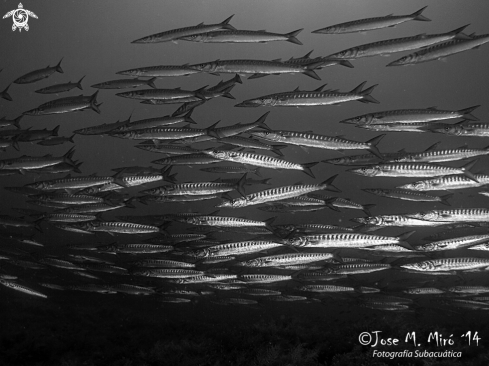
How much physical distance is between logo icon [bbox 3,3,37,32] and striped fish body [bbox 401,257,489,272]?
1599 cm

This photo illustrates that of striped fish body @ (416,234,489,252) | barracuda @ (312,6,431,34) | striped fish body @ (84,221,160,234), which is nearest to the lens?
barracuda @ (312,6,431,34)

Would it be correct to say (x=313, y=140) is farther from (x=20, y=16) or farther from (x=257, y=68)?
(x=20, y=16)

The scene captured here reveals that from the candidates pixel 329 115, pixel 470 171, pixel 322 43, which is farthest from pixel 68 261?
pixel 329 115

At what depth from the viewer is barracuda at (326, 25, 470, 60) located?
15.2 ft

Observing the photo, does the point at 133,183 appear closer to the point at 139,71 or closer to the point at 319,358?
the point at 139,71

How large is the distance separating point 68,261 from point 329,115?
53.0 feet

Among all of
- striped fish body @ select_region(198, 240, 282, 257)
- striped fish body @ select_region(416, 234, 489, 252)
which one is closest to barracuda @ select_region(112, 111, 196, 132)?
striped fish body @ select_region(198, 240, 282, 257)

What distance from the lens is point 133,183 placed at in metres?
7.02

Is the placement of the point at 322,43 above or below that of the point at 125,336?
above

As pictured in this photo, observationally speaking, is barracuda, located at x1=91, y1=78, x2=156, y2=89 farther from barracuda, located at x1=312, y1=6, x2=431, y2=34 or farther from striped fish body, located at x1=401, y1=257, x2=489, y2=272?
striped fish body, located at x1=401, y1=257, x2=489, y2=272

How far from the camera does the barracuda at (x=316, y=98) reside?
5.37m

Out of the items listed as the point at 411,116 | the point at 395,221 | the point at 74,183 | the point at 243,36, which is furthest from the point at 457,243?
the point at 74,183

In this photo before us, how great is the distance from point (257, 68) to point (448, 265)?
5.67 m

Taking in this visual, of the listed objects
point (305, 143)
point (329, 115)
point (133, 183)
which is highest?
point (329, 115)
